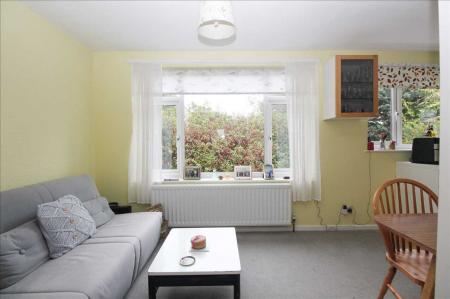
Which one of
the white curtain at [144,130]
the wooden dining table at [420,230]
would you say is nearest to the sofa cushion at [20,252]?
the white curtain at [144,130]

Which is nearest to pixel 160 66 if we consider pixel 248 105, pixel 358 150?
pixel 248 105

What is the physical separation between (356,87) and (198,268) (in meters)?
2.73

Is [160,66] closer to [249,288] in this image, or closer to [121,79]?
[121,79]

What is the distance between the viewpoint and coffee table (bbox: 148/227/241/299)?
1.58 m

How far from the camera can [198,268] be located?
161 cm

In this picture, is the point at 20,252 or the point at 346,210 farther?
the point at 346,210

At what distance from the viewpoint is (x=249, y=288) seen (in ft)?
6.61

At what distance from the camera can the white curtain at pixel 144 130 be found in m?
3.20

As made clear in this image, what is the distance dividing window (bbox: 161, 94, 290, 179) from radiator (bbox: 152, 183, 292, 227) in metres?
0.31

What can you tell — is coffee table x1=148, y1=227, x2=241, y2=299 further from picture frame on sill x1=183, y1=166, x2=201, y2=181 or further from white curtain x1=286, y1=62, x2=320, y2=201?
white curtain x1=286, y1=62, x2=320, y2=201

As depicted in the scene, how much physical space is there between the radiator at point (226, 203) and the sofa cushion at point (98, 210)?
71cm

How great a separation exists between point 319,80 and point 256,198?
1.80 m

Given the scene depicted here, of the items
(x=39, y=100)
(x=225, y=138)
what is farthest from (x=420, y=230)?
(x=39, y=100)

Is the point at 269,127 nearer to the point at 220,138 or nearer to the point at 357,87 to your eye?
the point at 220,138
